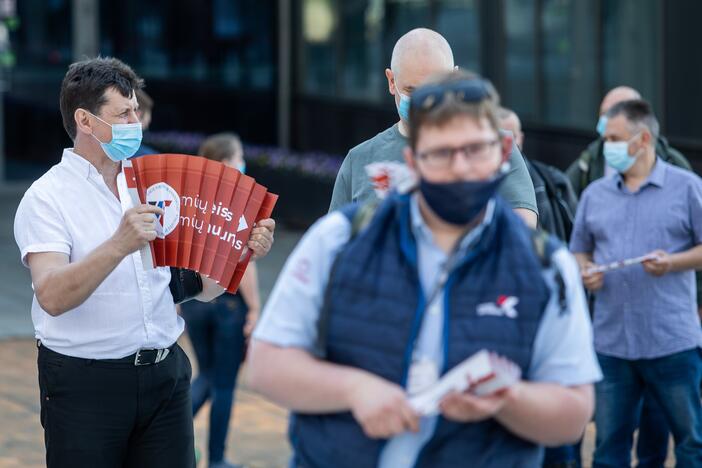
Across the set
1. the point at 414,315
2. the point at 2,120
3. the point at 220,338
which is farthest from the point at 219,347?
the point at 2,120

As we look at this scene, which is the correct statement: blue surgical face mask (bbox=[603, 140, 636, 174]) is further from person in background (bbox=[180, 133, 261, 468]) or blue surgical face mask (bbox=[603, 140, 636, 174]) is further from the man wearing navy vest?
the man wearing navy vest

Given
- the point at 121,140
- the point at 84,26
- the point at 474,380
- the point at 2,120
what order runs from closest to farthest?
the point at 474,380 < the point at 121,140 < the point at 2,120 < the point at 84,26

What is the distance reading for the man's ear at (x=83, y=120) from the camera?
14.6 feet

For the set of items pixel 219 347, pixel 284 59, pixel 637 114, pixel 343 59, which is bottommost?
pixel 219 347

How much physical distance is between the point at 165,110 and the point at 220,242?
17.4 meters

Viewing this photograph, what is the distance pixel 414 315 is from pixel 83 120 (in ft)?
6.62

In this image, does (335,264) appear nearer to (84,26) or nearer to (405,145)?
(405,145)

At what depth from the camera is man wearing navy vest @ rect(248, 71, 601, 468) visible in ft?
9.09

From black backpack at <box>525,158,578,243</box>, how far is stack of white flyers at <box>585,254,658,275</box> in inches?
10.1

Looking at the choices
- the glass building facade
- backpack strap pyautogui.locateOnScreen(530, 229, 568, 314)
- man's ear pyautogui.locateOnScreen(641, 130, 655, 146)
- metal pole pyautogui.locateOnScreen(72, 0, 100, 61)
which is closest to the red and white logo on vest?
backpack strap pyautogui.locateOnScreen(530, 229, 568, 314)

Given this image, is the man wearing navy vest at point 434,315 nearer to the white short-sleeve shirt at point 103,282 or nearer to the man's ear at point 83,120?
the white short-sleeve shirt at point 103,282

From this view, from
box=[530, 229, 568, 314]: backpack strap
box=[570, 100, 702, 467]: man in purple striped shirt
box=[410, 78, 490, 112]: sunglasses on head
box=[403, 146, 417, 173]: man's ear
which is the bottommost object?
box=[570, 100, 702, 467]: man in purple striped shirt

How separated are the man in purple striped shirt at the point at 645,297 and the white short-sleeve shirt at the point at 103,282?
9.15 ft

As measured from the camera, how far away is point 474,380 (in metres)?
2.65
